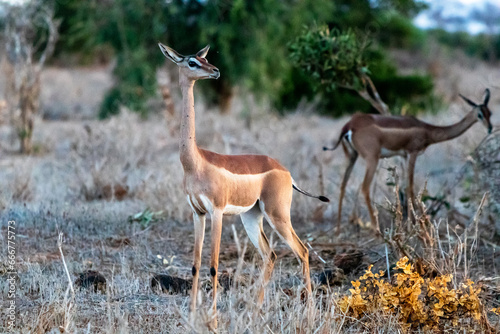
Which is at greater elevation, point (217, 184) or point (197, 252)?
point (217, 184)

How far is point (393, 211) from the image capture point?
468cm

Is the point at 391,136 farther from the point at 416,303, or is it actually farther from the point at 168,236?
the point at 416,303

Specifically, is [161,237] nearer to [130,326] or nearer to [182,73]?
[130,326]

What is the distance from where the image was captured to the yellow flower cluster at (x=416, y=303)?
4.05 meters

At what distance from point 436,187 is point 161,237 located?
4.27 m

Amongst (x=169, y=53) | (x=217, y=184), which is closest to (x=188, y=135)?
(x=217, y=184)

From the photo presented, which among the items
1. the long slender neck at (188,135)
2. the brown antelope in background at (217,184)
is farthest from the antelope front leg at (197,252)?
the long slender neck at (188,135)

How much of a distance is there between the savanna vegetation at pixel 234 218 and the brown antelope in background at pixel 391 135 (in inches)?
7.3

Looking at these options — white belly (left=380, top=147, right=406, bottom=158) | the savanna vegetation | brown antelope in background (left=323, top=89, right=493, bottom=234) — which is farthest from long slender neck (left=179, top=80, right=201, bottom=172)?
white belly (left=380, top=147, right=406, bottom=158)

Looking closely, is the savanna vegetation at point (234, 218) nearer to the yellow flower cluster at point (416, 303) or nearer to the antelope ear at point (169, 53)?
the yellow flower cluster at point (416, 303)

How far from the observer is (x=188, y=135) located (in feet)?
13.1

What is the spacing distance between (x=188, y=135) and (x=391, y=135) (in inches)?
142

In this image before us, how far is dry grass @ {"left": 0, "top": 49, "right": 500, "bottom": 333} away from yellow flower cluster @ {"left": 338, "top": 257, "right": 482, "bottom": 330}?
0.27 ft

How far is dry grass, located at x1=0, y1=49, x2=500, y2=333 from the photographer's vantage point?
4016mm
